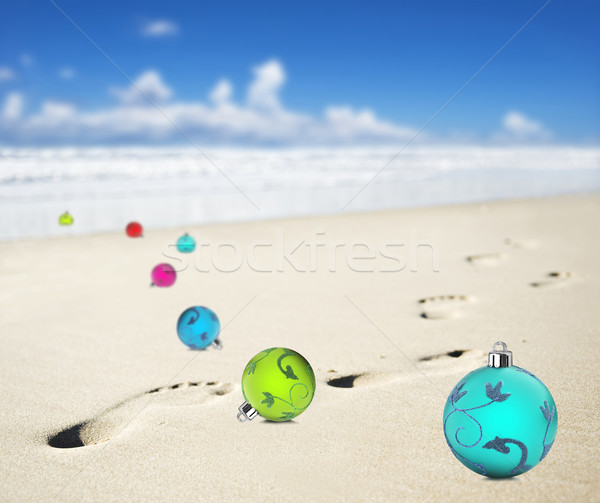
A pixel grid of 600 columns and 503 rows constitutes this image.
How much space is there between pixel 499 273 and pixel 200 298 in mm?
2485

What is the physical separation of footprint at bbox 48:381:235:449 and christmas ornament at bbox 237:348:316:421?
14.8 inches

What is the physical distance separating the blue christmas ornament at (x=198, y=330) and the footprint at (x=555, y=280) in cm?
252

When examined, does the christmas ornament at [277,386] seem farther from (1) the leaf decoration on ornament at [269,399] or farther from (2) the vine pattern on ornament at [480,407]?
(2) the vine pattern on ornament at [480,407]

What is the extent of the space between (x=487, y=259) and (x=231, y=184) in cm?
810

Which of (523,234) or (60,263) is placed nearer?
(60,263)

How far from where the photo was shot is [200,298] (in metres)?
4.05

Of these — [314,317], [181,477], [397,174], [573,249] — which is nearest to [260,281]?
[314,317]

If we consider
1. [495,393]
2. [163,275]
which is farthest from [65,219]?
[495,393]

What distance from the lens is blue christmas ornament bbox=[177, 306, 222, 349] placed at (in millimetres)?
2912

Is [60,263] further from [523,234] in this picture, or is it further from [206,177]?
[206,177]

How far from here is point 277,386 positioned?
203cm

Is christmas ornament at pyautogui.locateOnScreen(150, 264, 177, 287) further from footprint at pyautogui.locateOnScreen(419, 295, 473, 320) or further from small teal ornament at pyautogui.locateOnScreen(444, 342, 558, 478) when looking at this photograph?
small teal ornament at pyautogui.locateOnScreen(444, 342, 558, 478)

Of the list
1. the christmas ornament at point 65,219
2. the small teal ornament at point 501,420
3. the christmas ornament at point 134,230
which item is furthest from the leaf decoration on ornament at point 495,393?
the christmas ornament at point 65,219

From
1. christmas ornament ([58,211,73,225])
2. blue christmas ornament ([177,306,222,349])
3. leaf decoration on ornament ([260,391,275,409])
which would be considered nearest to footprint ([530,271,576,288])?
blue christmas ornament ([177,306,222,349])
